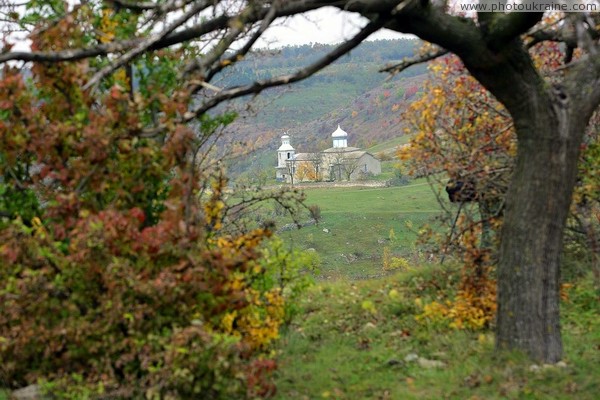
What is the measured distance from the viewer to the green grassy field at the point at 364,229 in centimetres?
4762

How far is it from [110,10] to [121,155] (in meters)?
1.72

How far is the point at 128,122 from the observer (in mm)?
4922

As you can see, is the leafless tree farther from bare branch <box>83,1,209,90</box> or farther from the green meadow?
bare branch <box>83,1,209,90</box>

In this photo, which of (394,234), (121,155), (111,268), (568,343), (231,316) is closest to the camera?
(111,268)

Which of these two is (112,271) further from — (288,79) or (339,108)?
(339,108)

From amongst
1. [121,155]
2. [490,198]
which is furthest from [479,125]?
[121,155]

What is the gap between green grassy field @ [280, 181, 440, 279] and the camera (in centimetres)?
4762

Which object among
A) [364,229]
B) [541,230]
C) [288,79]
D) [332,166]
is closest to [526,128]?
[541,230]

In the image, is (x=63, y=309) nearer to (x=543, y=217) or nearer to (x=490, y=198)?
(x=543, y=217)

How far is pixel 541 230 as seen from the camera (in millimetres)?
6023

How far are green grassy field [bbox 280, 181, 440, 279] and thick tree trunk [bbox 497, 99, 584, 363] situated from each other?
34962 millimetres

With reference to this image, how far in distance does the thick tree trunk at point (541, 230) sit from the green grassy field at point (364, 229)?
34962mm

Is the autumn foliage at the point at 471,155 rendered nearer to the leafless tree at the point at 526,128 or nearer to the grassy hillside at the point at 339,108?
Answer: the leafless tree at the point at 526,128

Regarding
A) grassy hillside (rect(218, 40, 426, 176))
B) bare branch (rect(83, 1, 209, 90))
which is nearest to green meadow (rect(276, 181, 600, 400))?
bare branch (rect(83, 1, 209, 90))
